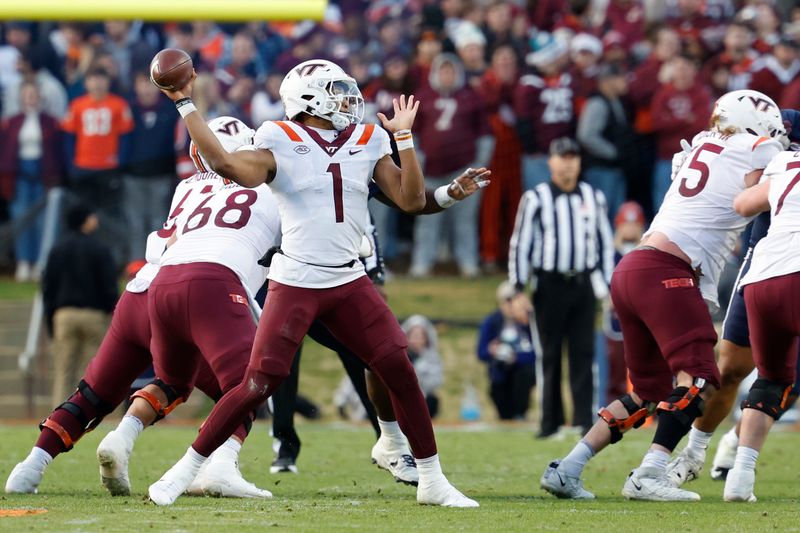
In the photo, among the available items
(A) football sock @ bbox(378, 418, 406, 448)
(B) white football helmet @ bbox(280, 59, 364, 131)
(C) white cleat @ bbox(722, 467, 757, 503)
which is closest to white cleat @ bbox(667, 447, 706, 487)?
(C) white cleat @ bbox(722, 467, 757, 503)

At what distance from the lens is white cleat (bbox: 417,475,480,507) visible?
5727mm

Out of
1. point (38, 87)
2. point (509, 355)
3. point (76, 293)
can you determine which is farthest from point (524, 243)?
point (38, 87)

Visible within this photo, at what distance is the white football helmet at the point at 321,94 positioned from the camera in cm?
578

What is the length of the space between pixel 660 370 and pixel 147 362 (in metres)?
2.26

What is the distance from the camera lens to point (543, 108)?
13.8 m

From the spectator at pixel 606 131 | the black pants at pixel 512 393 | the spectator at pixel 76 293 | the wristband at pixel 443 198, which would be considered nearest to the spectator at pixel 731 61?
the spectator at pixel 606 131

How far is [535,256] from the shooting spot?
10.4 meters

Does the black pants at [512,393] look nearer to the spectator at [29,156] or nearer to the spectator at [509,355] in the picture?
the spectator at [509,355]

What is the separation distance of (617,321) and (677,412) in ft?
19.8

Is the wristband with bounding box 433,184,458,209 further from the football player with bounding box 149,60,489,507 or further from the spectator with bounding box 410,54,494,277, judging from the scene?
the spectator with bounding box 410,54,494,277

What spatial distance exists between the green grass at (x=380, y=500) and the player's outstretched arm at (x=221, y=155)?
1268mm

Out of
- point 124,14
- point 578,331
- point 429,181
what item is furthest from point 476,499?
point 429,181

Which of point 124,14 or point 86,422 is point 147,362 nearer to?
point 86,422

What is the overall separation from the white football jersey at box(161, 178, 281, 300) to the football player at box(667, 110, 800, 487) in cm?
211
